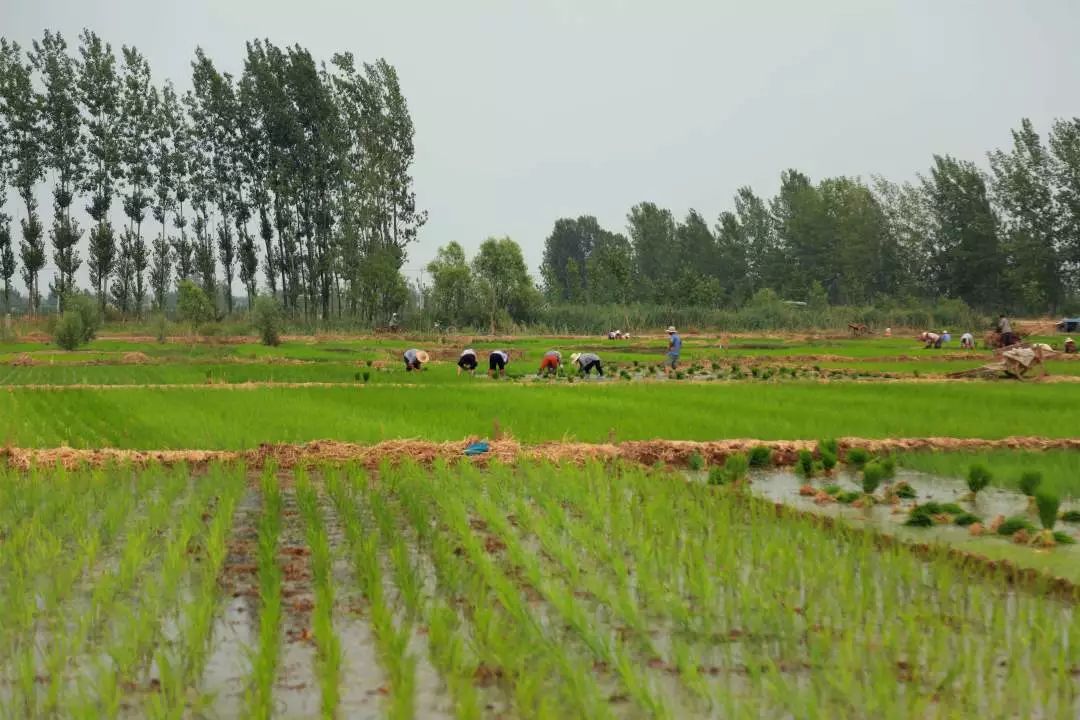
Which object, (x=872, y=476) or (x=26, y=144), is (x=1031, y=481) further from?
(x=26, y=144)

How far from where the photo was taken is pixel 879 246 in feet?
192

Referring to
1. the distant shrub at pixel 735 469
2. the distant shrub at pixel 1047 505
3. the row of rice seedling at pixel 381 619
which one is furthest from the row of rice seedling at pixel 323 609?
the distant shrub at pixel 1047 505

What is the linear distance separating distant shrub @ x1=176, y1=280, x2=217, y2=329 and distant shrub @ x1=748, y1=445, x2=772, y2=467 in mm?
28688

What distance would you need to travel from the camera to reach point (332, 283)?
44250 mm

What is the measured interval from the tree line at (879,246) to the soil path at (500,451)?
1764 inches

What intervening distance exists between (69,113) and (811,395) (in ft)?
130

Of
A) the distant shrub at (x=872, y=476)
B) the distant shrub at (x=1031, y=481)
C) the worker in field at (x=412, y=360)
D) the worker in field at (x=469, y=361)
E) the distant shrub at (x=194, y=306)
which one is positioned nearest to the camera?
the distant shrub at (x=1031, y=481)

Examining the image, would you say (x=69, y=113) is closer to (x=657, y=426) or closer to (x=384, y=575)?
(x=657, y=426)

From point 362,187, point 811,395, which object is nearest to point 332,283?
point 362,187

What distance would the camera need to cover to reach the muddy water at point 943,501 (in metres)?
4.74

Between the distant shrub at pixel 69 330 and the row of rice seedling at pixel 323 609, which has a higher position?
the distant shrub at pixel 69 330

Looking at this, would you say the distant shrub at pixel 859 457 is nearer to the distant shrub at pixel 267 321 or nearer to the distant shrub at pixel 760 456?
the distant shrub at pixel 760 456

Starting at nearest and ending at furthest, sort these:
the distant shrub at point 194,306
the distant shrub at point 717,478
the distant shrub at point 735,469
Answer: the distant shrub at point 717,478 < the distant shrub at point 735,469 < the distant shrub at point 194,306

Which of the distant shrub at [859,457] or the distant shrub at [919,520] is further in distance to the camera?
the distant shrub at [859,457]
